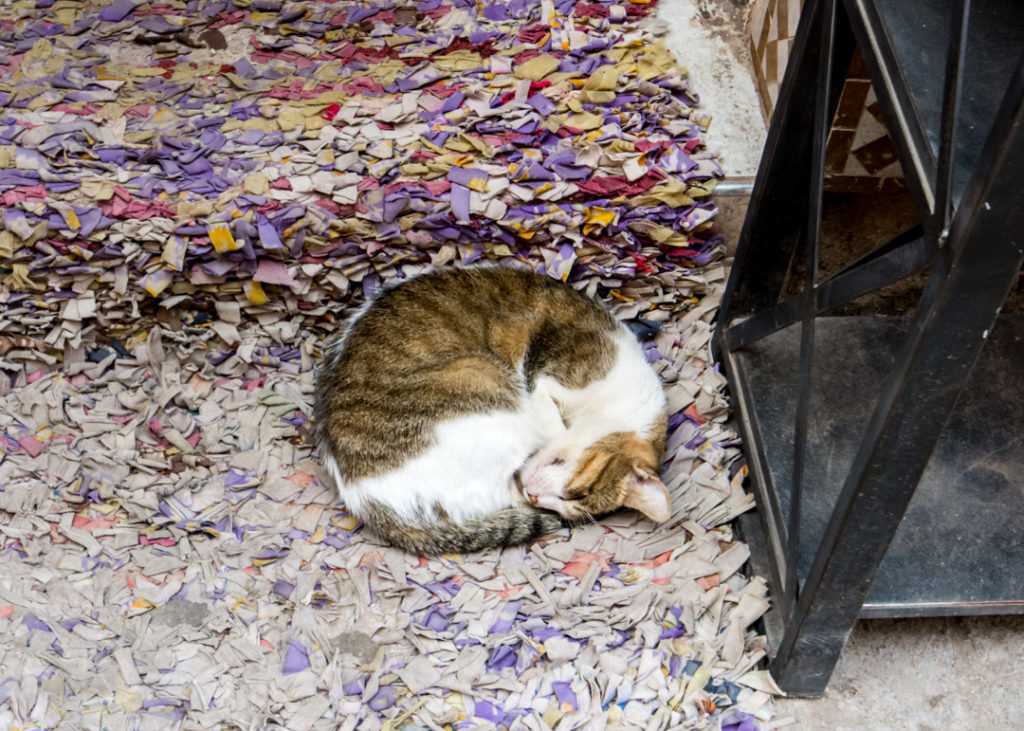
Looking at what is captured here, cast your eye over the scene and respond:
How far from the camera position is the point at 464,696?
2.31m

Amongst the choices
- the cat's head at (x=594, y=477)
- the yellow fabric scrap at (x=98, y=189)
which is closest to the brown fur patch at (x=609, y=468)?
the cat's head at (x=594, y=477)

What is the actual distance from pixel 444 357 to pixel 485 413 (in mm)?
220

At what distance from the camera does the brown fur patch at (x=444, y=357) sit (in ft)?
8.34

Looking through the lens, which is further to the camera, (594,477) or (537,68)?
(537,68)

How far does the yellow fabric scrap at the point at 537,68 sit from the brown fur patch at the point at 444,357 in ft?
2.63

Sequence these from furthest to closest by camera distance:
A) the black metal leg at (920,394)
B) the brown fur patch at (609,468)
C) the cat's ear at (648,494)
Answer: the brown fur patch at (609,468), the cat's ear at (648,494), the black metal leg at (920,394)

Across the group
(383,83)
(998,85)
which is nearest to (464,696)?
(998,85)

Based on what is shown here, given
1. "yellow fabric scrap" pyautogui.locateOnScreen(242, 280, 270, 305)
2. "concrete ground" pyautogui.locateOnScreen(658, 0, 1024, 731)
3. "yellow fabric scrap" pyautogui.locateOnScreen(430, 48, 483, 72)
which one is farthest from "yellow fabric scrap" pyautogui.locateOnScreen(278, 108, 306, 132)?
→ "concrete ground" pyautogui.locateOnScreen(658, 0, 1024, 731)

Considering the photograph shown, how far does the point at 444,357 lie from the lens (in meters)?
2.65

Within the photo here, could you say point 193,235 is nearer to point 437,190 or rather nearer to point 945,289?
point 437,190

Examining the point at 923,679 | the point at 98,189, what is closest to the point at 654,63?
the point at 98,189

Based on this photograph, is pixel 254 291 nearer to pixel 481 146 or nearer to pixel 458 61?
pixel 481 146

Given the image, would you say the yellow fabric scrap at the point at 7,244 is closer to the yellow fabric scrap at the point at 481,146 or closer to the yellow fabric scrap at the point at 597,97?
the yellow fabric scrap at the point at 481,146

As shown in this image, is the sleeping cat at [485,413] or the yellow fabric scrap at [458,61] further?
the yellow fabric scrap at [458,61]
